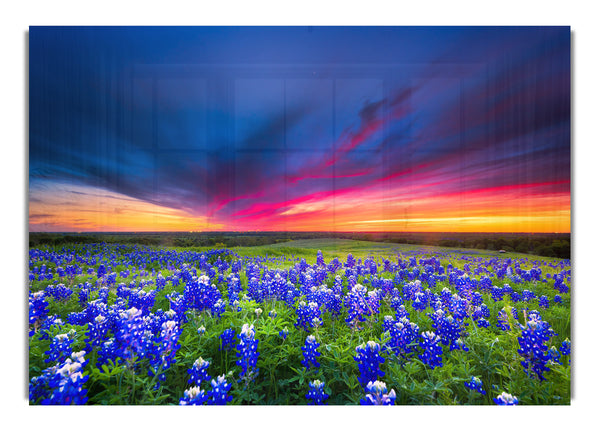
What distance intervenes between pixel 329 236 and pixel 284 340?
156cm

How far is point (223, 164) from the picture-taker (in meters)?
3.10

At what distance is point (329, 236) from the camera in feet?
11.1

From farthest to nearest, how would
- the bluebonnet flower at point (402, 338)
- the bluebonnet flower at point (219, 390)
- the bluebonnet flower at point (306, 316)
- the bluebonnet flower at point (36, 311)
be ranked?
the bluebonnet flower at point (36, 311) < the bluebonnet flower at point (306, 316) < the bluebonnet flower at point (402, 338) < the bluebonnet flower at point (219, 390)

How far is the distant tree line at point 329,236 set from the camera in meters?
2.96

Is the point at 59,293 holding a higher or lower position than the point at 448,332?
higher

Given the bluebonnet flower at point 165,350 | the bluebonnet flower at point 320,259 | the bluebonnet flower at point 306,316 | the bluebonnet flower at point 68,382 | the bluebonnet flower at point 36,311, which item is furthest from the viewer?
the bluebonnet flower at point 320,259

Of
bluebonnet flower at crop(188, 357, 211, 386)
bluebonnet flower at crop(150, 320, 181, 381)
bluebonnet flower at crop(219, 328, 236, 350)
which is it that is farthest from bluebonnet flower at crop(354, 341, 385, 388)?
bluebonnet flower at crop(150, 320, 181, 381)

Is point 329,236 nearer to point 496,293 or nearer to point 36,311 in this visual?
point 496,293

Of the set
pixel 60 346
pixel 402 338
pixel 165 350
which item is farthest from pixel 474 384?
pixel 60 346

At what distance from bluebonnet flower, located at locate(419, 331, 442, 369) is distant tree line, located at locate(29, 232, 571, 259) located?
1514 millimetres

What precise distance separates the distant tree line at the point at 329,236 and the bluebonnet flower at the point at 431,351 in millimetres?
1514

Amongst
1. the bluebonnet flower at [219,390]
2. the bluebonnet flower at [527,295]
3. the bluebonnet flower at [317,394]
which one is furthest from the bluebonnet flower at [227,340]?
the bluebonnet flower at [527,295]

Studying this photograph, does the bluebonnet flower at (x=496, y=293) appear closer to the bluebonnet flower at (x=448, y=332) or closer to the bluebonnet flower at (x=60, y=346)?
the bluebonnet flower at (x=448, y=332)
